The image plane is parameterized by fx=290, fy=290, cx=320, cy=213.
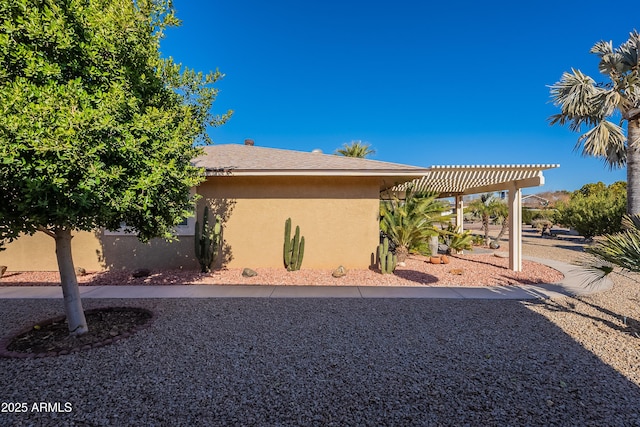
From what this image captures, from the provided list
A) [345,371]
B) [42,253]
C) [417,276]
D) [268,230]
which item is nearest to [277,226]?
[268,230]

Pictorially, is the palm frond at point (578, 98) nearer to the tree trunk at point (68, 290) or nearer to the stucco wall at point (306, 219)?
the stucco wall at point (306, 219)

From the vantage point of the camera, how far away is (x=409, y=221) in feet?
30.7

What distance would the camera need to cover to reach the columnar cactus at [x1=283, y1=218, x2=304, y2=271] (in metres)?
8.90

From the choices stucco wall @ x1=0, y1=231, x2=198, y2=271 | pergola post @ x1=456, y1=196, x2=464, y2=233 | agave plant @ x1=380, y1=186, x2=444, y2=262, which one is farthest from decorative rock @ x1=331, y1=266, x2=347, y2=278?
pergola post @ x1=456, y1=196, x2=464, y2=233

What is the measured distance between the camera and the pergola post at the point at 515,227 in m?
9.16

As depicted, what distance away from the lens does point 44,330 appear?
14.9 ft

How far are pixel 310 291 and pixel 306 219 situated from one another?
9.49 ft

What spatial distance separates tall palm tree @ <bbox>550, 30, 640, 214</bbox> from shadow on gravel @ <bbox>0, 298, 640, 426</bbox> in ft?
37.0

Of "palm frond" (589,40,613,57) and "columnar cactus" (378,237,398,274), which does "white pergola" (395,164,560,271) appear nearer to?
"columnar cactus" (378,237,398,274)

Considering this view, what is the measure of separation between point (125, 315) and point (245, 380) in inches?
131

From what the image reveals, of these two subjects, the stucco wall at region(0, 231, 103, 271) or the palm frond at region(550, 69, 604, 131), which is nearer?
the stucco wall at region(0, 231, 103, 271)

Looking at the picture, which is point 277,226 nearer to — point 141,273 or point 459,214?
point 141,273

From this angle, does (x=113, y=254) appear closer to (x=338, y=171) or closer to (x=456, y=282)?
(x=338, y=171)

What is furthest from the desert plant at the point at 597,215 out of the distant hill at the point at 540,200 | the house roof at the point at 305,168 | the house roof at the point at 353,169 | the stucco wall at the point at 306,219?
the distant hill at the point at 540,200
